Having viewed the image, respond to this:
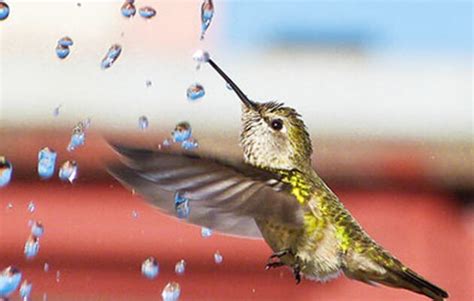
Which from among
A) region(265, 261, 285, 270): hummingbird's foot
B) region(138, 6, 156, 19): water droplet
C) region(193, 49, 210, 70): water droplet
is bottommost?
region(265, 261, 285, 270): hummingbird's foot

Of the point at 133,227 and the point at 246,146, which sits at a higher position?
the point at 246,146

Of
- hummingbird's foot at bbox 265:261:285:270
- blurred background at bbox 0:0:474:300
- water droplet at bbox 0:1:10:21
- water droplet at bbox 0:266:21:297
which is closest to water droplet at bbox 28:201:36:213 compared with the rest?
blurred background at bbox 0:0:474:300

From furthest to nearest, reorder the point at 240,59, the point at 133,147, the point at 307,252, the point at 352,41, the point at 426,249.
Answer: the point at 352,41 < the point at 240,59 < the point at 426,249 < the point at 307,252 < the point at 133,147

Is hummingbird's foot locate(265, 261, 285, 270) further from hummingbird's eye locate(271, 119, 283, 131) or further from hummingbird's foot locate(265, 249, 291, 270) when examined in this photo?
hummingbird's eye locate(271, 119, 283, 131)

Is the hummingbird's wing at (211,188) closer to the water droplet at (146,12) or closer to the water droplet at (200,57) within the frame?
the water droplet at (200,57)

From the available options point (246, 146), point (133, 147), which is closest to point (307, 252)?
point (246, 146)

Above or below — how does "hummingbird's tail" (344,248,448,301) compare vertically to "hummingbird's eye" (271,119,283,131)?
below

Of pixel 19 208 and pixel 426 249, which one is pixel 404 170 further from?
pixel 19 208

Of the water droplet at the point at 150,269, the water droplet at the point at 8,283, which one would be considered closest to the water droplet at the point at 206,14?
the water droplet at the point at 8,283
